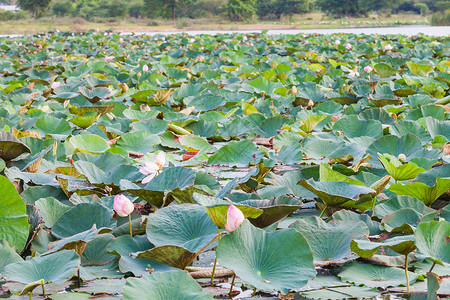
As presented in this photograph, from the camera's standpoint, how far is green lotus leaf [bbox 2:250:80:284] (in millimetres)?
919

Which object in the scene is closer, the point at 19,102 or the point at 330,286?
the point at 330,286

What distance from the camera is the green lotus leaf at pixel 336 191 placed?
1.26m

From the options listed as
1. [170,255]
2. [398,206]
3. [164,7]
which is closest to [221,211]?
[170,255]

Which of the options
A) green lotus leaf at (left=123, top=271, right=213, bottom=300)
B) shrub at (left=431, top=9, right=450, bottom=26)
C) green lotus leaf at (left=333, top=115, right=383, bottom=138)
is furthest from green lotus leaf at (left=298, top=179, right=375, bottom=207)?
shrub at (left=431, top=9, right=450, bottom=26)

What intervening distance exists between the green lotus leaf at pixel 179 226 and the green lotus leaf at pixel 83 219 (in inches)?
6.4

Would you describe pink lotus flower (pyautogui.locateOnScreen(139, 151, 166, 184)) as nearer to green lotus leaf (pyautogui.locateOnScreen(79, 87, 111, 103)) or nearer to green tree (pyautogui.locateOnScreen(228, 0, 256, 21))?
green lotus leaf (pyautogui.locateOnScreen(79, 87, 111, 103))

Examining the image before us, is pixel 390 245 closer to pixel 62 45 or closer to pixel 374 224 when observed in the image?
pixel 374 224

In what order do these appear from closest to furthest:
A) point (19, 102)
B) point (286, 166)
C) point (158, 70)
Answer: point (286, 166)
point (19, 102)
point (158, 70)

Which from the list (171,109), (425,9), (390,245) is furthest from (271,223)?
(425,9)

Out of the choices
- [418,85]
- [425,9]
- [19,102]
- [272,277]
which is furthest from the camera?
[425,9]

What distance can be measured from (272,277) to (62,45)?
9.38 meters

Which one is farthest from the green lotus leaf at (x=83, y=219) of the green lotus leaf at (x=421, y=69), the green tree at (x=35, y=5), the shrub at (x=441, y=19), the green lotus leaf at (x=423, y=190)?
the green tree at (x=35, y=5)

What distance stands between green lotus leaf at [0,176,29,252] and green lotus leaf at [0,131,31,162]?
1.85 feet

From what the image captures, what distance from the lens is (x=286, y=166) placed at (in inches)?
81.1
